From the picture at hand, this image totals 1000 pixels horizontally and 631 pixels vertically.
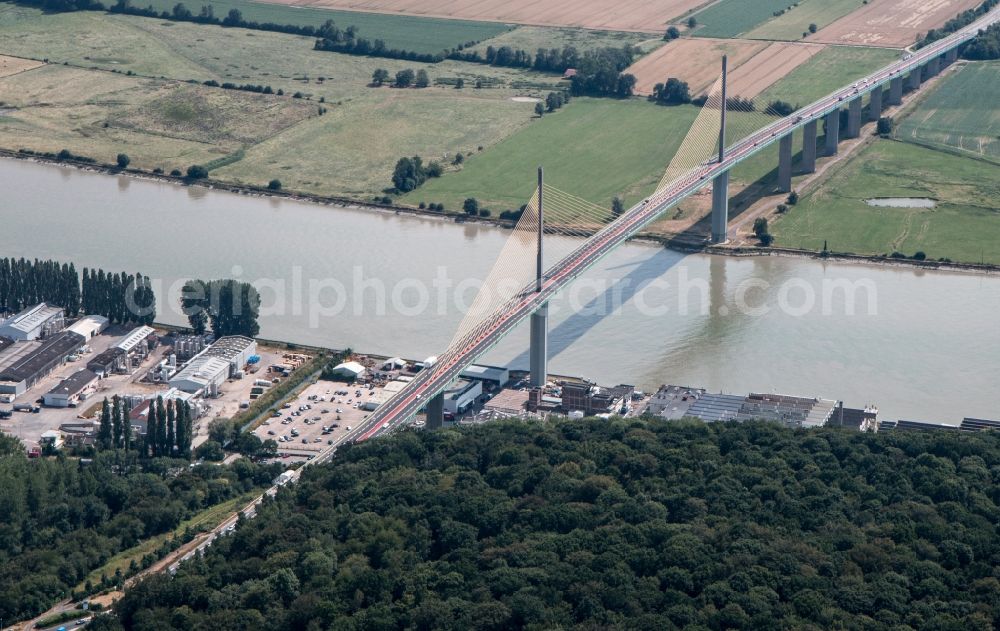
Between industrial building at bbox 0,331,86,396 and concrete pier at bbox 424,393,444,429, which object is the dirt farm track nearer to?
industrial building at bbox 0,331,86,396

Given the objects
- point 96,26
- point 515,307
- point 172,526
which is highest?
point 96,26

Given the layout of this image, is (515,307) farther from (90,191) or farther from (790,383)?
(90,191)

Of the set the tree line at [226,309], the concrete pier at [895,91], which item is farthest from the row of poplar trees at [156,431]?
the concrete pier at [895,91]

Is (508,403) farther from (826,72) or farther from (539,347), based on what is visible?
(826,72)

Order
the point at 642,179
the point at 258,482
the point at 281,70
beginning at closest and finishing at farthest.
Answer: the point at 258,482
the point at 642,179
the point at 281,70

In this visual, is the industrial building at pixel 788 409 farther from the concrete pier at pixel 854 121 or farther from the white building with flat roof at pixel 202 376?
the concrete pier at pixel 854 121

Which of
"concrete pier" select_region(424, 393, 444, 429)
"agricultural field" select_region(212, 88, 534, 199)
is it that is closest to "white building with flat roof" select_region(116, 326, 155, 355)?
"concrete pier" select_region(424, 393, 444, 429)

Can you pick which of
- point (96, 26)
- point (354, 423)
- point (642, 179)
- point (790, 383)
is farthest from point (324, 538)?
point (96, 26)

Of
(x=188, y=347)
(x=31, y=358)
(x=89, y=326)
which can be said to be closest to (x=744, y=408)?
(x=188, y=347)
